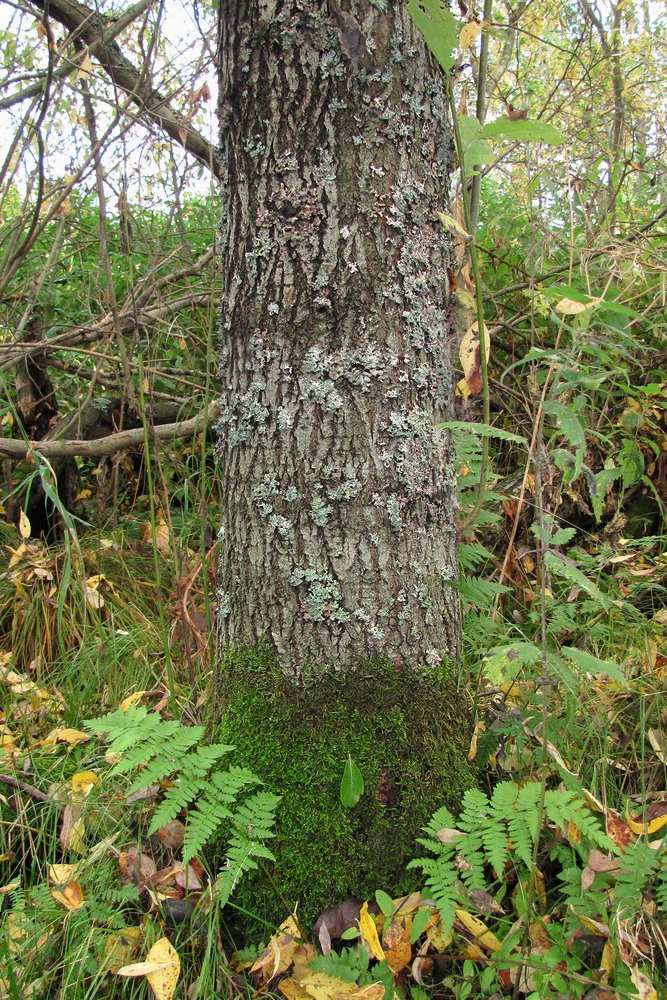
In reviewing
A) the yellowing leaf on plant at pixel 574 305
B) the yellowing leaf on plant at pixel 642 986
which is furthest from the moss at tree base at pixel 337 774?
the yellowing leaf on plant at pixel 574 305

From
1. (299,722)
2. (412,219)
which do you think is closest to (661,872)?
(299,722)

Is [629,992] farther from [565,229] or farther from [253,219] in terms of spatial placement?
[565,229]

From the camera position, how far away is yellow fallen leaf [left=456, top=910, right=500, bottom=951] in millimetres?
1365

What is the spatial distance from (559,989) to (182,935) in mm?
758

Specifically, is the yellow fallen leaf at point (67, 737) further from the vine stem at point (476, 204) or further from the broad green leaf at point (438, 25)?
the broad green leaf at point (438, 25)

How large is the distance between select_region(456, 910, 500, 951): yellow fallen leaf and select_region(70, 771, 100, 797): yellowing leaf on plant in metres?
0.92

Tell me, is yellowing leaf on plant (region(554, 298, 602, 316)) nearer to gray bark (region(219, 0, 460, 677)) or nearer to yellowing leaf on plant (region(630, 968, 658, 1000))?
gray bark (region(219, 0, 460, 677))

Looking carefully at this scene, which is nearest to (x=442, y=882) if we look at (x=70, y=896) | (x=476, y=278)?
(x=70, y=896)

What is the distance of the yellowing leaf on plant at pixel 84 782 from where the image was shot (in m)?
1.71

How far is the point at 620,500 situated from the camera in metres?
2.55

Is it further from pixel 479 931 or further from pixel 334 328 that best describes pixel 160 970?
pixel 334 328

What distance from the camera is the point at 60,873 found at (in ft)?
5.16

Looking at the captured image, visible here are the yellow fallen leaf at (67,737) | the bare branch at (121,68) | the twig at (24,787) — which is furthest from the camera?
the bare branch at (121,68)

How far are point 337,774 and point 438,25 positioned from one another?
146 cm
